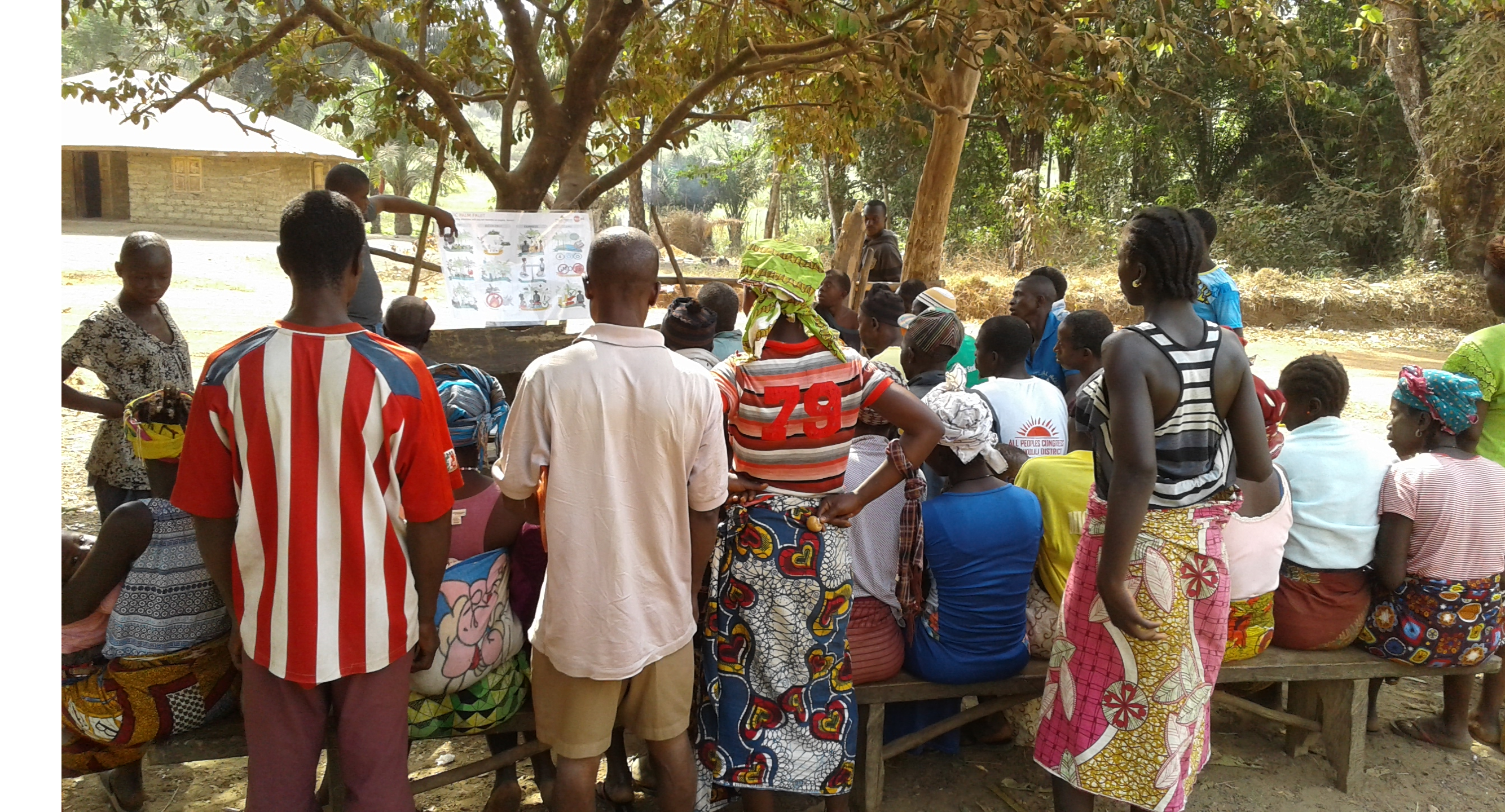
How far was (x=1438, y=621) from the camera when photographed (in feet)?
10.6

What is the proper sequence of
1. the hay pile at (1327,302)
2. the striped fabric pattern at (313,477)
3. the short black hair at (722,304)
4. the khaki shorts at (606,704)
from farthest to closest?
the hay pile at (1327,302), the short black hair at (722,304), the khaki shorts at (606,704), the striped fabric pattern at (313,477)

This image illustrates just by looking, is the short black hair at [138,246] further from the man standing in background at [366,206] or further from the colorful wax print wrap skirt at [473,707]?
the colorful wax print wrap skirt at [473,707]

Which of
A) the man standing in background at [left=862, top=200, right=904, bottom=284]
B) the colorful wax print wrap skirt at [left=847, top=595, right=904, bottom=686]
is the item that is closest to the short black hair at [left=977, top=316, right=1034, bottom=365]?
the colorful wax print wrap skirt at [left=847, top=595, right=904, bottom=686]

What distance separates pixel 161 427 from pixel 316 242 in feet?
2.95

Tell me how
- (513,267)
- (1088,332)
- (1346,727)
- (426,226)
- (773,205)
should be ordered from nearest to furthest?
(1346,727) < (1088,332) < (513,267) < (426,226) < (773,205)

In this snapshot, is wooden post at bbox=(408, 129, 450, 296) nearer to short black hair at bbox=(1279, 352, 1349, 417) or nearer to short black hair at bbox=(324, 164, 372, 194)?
short black hair at bbox=(324, 164, 372, 194)

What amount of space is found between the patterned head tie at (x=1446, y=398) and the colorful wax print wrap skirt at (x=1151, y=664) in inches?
48.8

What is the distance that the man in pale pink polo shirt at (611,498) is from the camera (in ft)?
7.20

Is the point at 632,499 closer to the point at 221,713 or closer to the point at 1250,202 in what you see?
the point at 221,713

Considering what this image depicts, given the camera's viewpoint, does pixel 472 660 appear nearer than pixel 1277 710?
Yes

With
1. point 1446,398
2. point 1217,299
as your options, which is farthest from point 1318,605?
point 1217,299

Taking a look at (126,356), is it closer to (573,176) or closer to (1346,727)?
(573,176)

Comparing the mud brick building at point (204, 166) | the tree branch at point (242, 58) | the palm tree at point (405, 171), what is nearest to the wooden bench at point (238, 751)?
the tree branch at point (242, 58)

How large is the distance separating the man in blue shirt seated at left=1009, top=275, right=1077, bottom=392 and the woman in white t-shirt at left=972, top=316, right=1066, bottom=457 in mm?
1125
